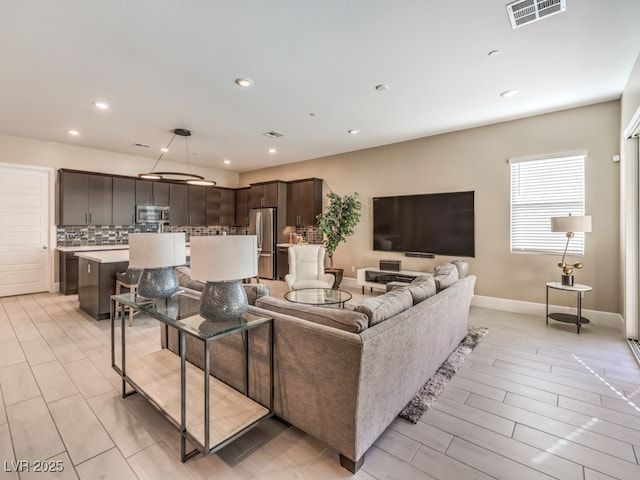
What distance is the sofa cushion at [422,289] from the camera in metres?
2.32

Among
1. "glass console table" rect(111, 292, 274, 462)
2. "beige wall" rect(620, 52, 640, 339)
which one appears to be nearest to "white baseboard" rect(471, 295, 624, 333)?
"beige wall" rect(620, 52, 640, 339)

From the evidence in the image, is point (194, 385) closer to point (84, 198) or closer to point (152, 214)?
point (84, 198)

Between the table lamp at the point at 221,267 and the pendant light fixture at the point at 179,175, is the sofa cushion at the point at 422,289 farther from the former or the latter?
the pendant light fixture at the point at 179,175

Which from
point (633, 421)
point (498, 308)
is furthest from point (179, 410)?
point (498, 308)

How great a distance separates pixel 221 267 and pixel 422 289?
1570mm

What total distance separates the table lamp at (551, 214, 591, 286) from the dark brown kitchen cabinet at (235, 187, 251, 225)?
6531 millimetres

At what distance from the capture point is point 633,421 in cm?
204

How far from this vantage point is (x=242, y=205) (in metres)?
8.29

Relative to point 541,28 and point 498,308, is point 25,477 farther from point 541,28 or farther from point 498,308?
point 498,308

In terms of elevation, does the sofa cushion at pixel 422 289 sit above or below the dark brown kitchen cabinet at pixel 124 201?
below

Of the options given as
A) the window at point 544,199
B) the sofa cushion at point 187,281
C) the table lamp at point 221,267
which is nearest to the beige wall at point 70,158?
the sofa cushion at point 187,281

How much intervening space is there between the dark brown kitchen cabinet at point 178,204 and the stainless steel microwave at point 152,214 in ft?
0.44

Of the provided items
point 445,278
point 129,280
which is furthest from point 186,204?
point 445,278

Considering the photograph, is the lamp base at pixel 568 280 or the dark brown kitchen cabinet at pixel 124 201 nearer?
the lamp base at pixel 568 280
